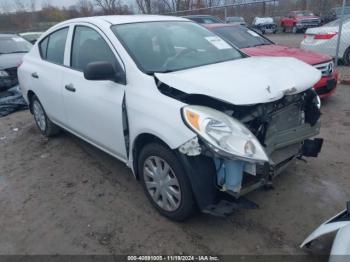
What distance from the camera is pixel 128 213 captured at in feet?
10.9

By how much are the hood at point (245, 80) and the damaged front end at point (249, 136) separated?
139 millimetres

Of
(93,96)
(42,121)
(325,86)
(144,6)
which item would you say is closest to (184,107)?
(93,96)

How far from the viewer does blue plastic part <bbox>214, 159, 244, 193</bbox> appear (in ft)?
8.34

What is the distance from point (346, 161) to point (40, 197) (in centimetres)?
355

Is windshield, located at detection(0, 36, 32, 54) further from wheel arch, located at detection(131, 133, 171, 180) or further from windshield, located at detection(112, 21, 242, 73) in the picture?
wheel arch, located at detection(131, 133, 171, 180)

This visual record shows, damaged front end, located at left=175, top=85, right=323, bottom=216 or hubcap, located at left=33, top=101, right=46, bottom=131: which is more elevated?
damaged front end, located at left=175, top=85, right=323, bottom=216

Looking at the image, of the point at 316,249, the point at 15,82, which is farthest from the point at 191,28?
the point at 15,82

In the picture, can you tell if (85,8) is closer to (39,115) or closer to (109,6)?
(109,6)

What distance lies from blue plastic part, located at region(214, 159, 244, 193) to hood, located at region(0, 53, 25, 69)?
24.8 feet

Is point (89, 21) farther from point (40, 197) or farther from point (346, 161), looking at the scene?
point (346, 161)

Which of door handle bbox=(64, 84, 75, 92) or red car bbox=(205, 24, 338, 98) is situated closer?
door handle bbox=(64, 84, 75, 92)

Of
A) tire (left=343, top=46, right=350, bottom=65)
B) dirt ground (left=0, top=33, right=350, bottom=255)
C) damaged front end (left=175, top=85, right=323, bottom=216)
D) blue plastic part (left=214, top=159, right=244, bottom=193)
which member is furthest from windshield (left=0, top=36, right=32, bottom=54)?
tire (left=343, top=46, right=350, bottom=65)

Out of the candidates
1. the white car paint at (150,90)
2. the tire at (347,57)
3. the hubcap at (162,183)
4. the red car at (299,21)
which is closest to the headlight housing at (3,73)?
the white car paint at (150,90)

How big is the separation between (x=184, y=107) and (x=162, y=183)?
0.75m
